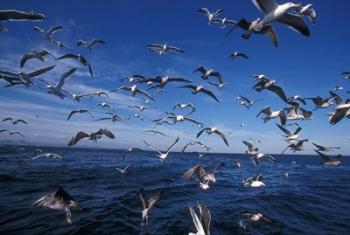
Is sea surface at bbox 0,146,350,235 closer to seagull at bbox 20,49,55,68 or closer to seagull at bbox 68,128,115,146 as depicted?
seagull at bbox 68,128,115,146

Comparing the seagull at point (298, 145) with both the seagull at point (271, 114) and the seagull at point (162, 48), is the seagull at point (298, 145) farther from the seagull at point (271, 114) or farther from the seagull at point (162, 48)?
the seagull at point (162, 48)

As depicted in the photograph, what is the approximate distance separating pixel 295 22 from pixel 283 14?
36 centimetres

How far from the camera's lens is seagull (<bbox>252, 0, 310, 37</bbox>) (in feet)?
23.2

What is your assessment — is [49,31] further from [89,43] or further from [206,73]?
[206,73]

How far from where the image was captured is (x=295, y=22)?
283 inches

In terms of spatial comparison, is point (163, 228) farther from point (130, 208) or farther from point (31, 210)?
point (31, 210)

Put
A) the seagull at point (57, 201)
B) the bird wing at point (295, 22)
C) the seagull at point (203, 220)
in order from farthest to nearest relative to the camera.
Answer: the seagull at point (57, 201)
the bird wing at point (295, 22)
the seagull at point (203, 220)

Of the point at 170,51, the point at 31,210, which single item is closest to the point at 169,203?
the point at 31,210

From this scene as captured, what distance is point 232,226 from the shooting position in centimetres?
1434

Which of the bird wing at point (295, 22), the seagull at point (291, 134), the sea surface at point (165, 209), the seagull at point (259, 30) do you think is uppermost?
the seagull at point (259, 30)

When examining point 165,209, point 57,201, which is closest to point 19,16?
point 57,201

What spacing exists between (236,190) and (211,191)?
7.98 feet

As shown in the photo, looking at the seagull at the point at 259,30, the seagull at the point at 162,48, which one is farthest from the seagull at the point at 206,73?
the seagull at the point at 259,30

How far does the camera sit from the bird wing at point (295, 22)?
7.04 metres
